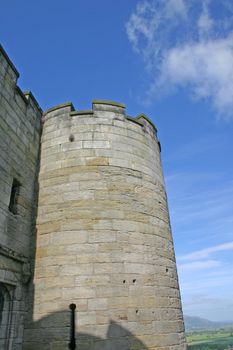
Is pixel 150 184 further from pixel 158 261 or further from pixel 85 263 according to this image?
pixel 85 263

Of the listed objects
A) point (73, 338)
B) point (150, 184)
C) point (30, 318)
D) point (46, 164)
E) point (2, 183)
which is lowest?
point (73, 338)

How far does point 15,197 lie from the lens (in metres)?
5.94

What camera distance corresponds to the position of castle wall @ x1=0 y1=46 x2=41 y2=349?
16.6ft

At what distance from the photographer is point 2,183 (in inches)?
214

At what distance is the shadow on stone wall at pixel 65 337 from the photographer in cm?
484

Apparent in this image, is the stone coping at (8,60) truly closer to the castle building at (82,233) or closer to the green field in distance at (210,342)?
the castle building at (82,233)

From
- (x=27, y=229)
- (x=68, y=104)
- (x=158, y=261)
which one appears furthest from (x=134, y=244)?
(x=68, y=104)

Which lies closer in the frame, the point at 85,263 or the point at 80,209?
the point at 85,263

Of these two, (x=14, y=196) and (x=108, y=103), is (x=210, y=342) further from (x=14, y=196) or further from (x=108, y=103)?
(x=14, y=196)

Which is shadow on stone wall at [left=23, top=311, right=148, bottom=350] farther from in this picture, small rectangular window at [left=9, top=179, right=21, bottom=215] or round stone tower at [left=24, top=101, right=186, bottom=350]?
small rectangular window at [left=9, top=179, right=21, bottom=215]

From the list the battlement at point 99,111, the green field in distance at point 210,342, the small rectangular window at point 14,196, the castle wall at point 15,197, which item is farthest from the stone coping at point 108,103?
the green field in distance at point 210,342

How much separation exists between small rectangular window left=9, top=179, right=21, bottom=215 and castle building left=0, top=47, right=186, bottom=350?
20 mm

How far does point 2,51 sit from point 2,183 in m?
2.61

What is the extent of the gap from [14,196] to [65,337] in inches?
108
